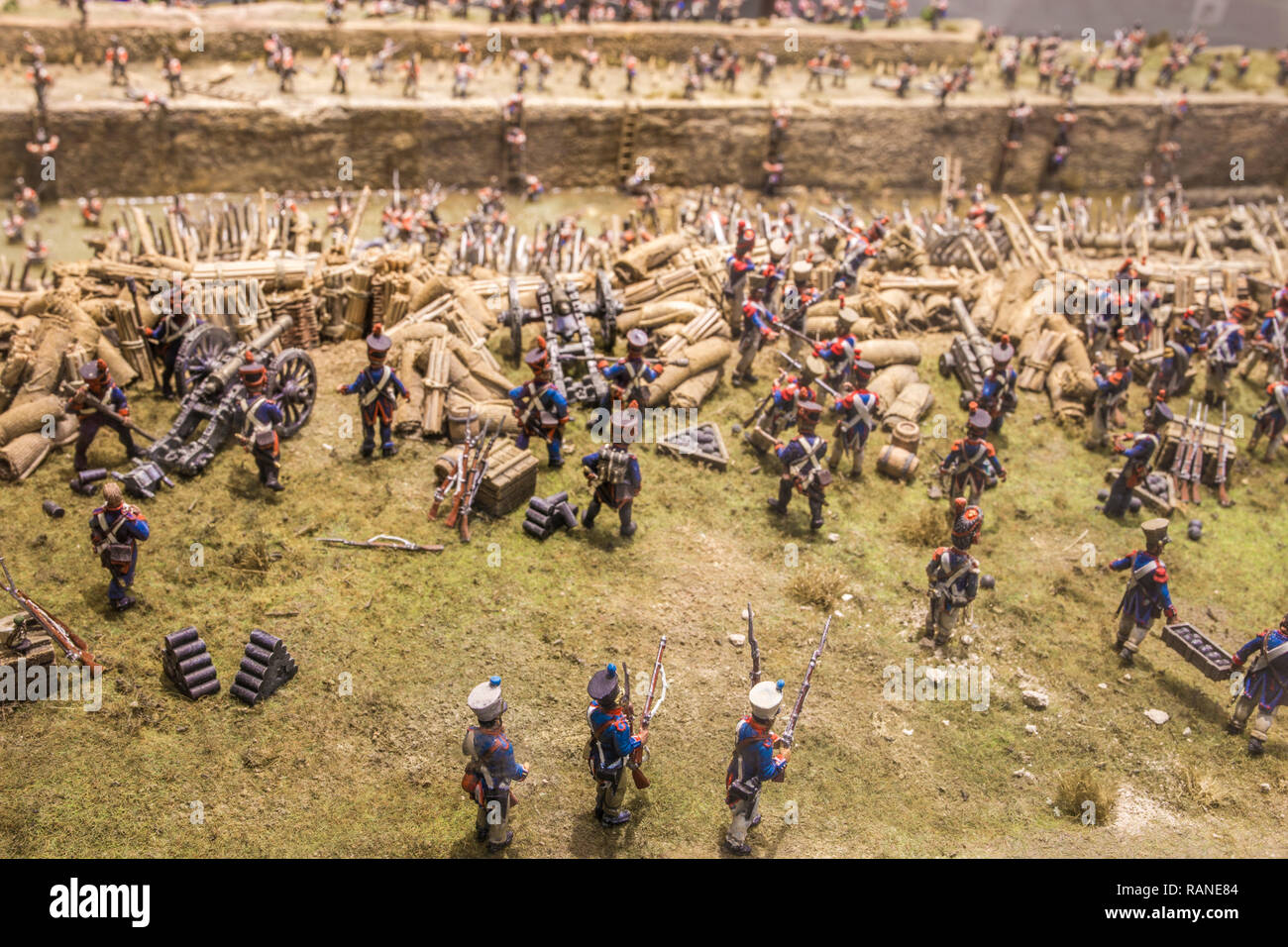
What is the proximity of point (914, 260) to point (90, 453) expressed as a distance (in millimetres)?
16773

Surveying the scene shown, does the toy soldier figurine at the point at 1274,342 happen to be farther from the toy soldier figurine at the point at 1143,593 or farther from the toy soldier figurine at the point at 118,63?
the toy soldier figurine at the point at 118,63

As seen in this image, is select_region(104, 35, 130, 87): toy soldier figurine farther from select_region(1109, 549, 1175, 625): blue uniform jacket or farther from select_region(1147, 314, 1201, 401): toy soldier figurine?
select_region(1109, 549, 1175, 625): blue uniform jacket

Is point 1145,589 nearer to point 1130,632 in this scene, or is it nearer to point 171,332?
point 1130,632

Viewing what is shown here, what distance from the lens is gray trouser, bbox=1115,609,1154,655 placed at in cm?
1584

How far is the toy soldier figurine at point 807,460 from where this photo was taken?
673 inches

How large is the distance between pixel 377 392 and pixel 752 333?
273 inches

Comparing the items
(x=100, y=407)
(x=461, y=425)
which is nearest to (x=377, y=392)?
(x=461, y=425)

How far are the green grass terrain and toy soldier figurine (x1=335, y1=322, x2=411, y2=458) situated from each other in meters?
0.43

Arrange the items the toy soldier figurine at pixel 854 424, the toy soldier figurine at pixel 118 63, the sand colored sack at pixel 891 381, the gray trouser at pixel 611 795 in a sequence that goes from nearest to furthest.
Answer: the gray trouser at pixel 611 795 < the toy soldier figurine at pixel 854 424 < the sand colored sack at pixel 891 381 < the toy soldier figurine at pixel 118 63

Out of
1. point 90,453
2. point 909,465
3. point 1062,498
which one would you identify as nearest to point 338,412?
point 90,453

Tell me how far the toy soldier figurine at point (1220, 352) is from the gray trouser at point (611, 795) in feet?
49.2

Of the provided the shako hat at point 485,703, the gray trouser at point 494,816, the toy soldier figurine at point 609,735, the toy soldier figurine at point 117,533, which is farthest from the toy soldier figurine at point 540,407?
the shako hat at point 485,703

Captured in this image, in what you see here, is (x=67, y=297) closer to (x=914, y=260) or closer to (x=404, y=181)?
(x=404, y=181)

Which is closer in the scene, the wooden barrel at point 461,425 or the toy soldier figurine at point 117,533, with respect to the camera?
the toy soldier figurine at point 117,533
